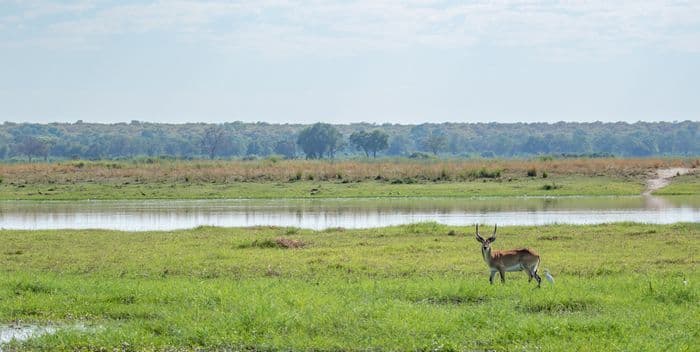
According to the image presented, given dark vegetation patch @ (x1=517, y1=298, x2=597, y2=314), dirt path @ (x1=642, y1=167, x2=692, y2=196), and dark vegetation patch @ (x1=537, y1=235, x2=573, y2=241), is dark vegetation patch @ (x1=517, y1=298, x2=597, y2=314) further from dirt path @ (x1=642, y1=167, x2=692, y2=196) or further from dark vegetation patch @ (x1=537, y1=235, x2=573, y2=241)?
dirt path @ (x1=642, y1=167, x2=692, y2=196)

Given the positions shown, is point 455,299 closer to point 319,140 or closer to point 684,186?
point 684,186

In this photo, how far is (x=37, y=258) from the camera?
2112 cm

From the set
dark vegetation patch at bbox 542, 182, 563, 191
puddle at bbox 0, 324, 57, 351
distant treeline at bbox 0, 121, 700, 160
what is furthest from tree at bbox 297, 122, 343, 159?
puddle at bbox 0, 324, 57, 351

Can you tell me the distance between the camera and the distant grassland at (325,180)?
5056cm

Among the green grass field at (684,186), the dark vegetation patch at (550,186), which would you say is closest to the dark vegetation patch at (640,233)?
the green grass field at (684,186)

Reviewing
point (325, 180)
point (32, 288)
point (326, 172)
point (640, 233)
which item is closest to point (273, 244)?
point (32, 288)

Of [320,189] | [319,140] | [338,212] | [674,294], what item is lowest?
[338,212]

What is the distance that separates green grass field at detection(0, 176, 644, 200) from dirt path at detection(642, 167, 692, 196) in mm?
673

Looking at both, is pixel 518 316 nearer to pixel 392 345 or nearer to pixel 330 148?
pixel 392 345

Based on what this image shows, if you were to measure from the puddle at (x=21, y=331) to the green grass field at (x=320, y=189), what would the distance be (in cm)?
3539

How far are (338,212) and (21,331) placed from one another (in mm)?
25637

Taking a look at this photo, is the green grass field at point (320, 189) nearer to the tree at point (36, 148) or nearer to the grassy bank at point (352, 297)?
the grassy bank at point (352, 297)

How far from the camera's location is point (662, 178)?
184 feet

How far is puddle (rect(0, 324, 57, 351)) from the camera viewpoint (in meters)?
12.7
